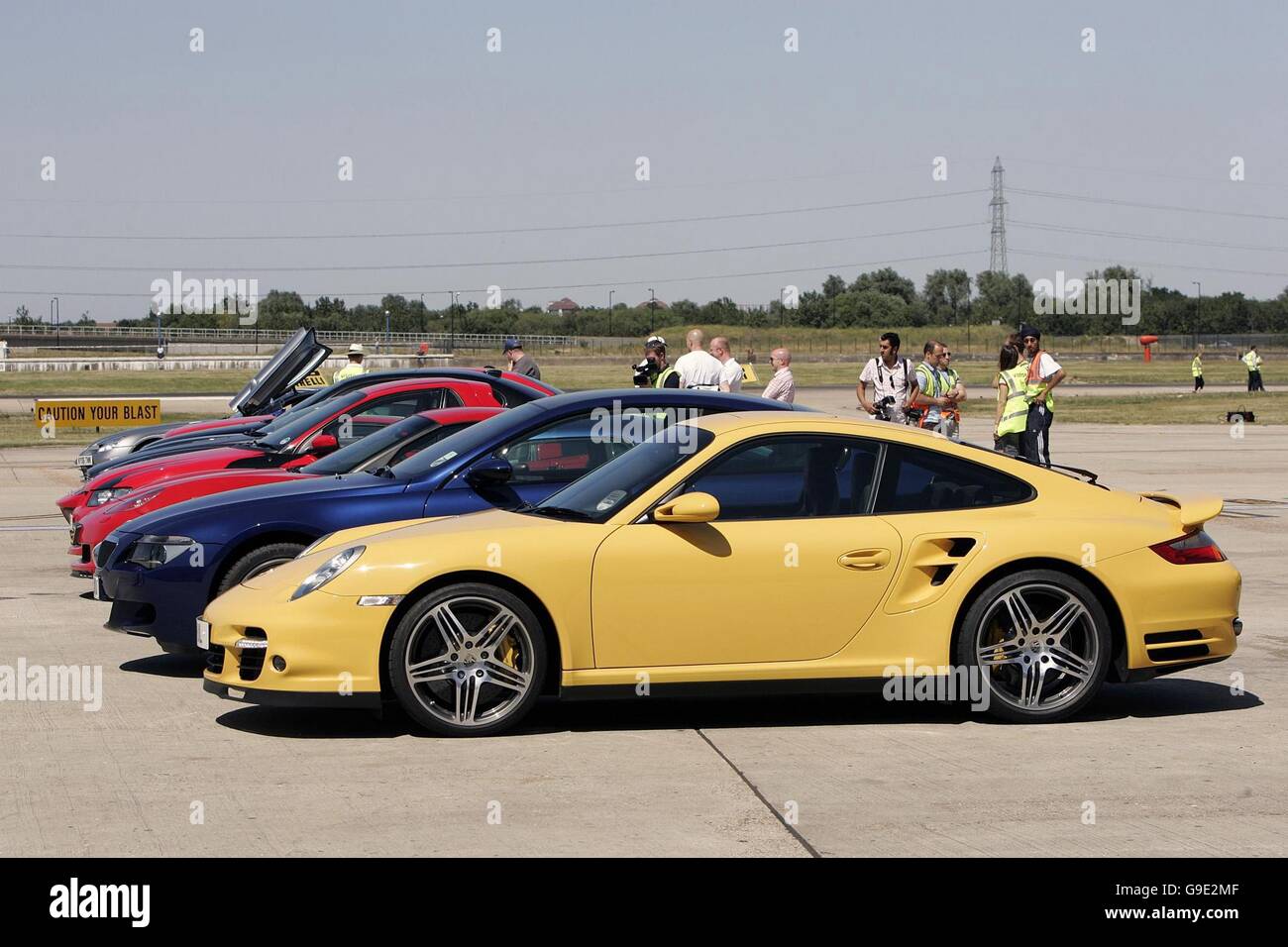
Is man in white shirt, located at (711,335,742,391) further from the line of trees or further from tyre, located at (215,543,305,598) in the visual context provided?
the line of trees

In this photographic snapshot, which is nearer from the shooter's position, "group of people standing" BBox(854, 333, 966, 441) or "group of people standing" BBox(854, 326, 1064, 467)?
"group of people standing" BBox(854, 333, 966, 441)

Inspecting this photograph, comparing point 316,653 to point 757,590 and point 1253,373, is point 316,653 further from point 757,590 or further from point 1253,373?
point 1253,373

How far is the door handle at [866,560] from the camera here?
6852 mm

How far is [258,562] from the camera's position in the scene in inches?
318

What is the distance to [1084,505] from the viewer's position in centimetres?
718

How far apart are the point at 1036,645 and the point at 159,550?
4359 mm

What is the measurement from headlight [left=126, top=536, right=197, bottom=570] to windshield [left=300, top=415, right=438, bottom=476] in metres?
1.58

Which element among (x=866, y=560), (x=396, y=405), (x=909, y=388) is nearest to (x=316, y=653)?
(x=866, y=560)

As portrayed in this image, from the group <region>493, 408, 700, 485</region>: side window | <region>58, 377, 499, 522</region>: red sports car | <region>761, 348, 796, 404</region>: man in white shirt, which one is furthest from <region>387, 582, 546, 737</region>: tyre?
<region>761, 348, 796, 404</region>: man in white shirt

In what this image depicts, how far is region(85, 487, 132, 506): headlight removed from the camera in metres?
11.1

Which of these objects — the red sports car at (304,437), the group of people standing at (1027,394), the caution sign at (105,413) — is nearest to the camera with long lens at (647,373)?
the red sports car at (304,437)

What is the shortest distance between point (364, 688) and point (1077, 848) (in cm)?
298

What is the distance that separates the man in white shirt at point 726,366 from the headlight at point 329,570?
835 cm

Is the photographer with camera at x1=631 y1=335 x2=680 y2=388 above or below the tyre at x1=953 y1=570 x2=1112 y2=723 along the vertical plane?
above
